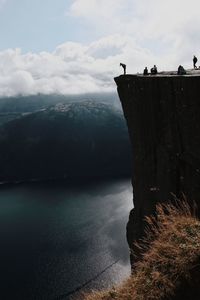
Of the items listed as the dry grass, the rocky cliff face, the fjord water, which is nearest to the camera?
the dry grass

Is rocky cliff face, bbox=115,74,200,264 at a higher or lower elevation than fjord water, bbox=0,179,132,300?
higher

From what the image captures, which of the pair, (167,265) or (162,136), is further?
(162,136)

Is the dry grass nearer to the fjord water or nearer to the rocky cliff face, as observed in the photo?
the rocky cliff face

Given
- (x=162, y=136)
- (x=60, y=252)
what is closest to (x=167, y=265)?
(x=162, y=136)

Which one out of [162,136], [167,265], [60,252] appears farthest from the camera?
[60,252]

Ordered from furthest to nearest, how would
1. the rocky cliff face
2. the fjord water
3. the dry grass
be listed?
the fjord water < the rocky cliff face < the dry grass

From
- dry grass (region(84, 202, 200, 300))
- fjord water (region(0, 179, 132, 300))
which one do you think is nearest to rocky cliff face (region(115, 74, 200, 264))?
dry grass (region(84, 202, 200, 300))

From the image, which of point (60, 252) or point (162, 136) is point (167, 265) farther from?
point (60, 252)

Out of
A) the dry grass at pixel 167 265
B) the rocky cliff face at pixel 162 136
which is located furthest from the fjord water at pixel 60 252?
the dry grass at pixel 167 265

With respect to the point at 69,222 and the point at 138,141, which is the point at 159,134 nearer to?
the point at 138,141
